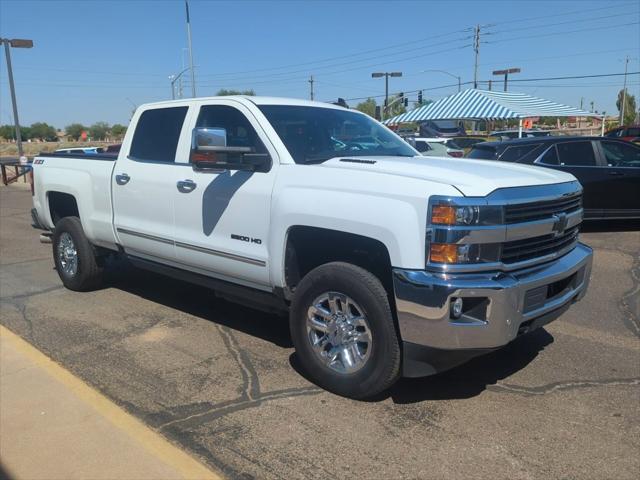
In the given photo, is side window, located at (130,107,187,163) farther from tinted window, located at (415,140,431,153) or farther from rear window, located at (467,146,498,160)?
tinted window, located at (415,140,431,153)

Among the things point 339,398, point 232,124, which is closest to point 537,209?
point 339,398

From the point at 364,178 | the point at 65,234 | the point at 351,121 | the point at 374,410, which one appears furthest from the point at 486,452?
the point at 65,234

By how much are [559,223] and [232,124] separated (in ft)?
8.48

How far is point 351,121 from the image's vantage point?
502 centimetres

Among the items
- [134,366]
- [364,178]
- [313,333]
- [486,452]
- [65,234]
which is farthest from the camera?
[65,234]

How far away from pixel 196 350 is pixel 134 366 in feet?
1.69

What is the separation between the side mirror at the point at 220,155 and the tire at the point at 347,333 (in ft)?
3.14

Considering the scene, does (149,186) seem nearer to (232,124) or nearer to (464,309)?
(232,124)

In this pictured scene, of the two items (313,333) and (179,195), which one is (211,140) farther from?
(313,333)

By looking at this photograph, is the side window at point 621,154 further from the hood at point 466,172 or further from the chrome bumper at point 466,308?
the chrome bumper at point 466,308

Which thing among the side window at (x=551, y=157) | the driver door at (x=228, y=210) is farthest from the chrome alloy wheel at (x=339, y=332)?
the side window at (x=551, y=157)

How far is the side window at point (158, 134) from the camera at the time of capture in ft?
16.6

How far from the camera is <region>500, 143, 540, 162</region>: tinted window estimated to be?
9500 mm

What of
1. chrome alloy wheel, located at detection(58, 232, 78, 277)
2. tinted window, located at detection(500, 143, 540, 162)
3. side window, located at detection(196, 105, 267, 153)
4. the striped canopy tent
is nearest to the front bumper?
side window, located at detection(196, 105, 267, 153)
